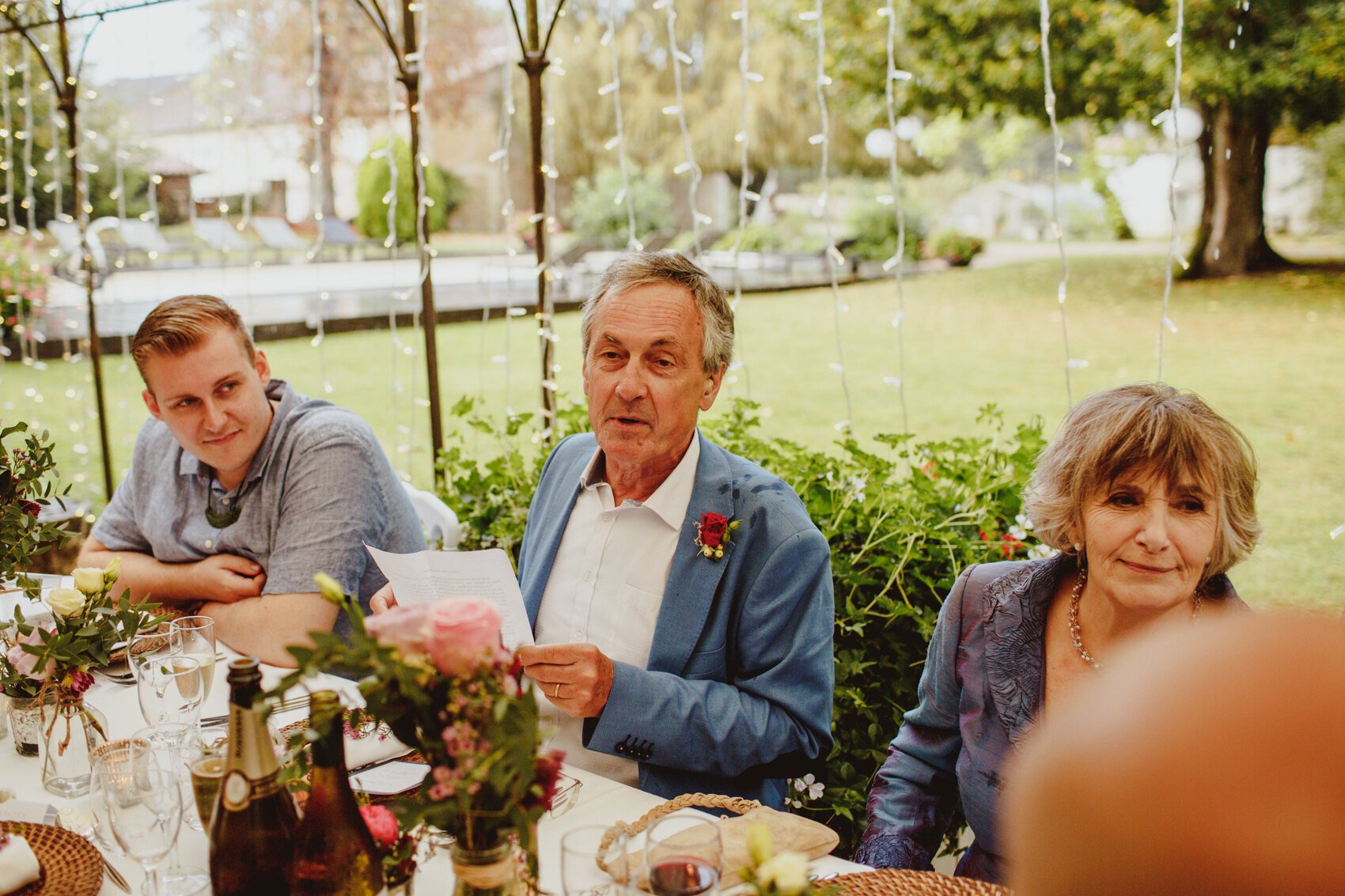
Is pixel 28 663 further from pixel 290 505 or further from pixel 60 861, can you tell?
pixel 290 505

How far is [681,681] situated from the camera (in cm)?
184

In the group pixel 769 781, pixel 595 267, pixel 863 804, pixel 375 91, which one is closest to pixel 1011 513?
pixel 863 804

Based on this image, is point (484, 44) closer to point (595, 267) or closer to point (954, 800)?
point (595, 267)

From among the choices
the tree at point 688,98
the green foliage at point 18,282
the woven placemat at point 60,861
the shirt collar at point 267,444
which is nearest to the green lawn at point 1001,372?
the green foliage at point 18,282

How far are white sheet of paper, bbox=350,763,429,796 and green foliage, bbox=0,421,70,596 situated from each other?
2.41ft

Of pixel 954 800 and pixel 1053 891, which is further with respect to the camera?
pixel 954 800

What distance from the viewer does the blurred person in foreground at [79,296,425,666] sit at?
2346 mm

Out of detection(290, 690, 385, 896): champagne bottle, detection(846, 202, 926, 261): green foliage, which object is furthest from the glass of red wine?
detection(846, 202, 926, 261): green foliage

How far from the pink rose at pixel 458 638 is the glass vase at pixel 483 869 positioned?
20cm

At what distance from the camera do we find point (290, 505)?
8.09 ft

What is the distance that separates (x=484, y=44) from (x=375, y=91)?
1.97 meters

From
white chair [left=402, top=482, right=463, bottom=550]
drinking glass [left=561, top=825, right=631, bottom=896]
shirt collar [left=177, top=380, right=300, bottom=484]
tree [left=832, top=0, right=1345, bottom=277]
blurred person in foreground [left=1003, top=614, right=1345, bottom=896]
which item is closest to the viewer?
blurred person in foreground [left=1003, top=614, right=1345, bottom=896]

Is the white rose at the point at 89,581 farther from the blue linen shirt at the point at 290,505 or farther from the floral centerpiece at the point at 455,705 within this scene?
the floral centerpiece at the point at 455,705

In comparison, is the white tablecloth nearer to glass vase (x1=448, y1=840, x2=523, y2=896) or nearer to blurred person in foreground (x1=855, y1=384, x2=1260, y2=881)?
glass vase (x1=448, y1=840, x2=523, y2=896)
